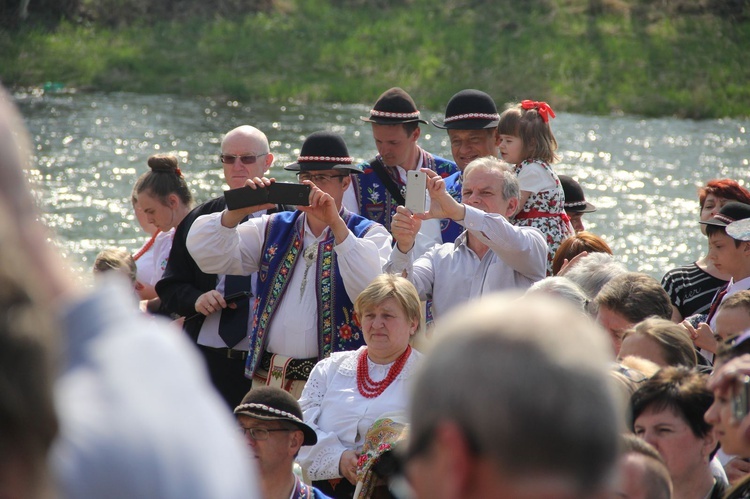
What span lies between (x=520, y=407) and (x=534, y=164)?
4185 millimetres

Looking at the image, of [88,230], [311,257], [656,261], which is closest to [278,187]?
[311,257]

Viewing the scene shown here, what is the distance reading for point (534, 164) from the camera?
521 cm

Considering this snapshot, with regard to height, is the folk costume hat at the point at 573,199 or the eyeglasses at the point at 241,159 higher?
the eyeglasses at the point at 241,159

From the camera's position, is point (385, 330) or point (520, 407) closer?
point (520, 407)

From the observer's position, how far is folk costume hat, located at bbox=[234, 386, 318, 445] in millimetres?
3798

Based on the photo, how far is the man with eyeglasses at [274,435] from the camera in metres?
3.74

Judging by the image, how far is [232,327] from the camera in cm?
488

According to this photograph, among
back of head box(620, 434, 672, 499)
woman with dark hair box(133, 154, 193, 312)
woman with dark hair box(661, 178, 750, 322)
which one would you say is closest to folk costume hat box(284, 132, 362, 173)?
woman with dark hair box(133, 154, 193, 312)

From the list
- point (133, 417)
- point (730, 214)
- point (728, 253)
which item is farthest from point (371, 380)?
point (133, 417)

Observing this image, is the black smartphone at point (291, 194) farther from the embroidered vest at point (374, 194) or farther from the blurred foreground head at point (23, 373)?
the blurred foreground head at point (23, 373)

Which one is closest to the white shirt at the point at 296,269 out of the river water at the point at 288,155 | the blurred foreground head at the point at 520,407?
the blurred foreground head at the point at 520,407

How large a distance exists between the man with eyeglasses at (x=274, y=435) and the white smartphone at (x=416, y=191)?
112 centimetres

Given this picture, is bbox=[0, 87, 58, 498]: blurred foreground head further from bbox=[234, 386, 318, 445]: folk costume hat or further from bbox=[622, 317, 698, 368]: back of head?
bbox=[234, 386, 318, 445]: folk costume hat

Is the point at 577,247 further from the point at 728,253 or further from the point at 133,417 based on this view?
the point at 133,417
